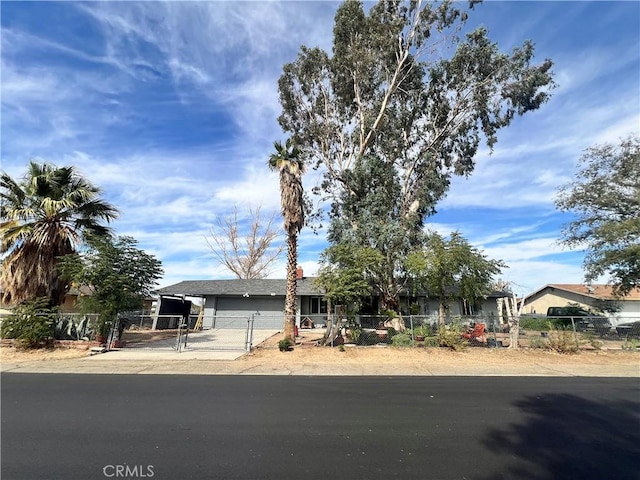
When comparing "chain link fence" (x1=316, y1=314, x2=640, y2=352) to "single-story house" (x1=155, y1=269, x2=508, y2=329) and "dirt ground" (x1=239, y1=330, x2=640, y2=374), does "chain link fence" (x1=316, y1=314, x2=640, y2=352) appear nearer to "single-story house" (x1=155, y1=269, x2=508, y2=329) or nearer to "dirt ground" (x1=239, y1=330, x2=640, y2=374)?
"dirt ground" (x1=239, y1=330, x2=640, y2=374)

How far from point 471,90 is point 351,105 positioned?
24.4ft

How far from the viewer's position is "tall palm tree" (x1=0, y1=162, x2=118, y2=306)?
1366 centimetres

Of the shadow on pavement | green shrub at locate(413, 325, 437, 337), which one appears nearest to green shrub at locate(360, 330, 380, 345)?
green shrub at locate(413, 325, 437, 337)

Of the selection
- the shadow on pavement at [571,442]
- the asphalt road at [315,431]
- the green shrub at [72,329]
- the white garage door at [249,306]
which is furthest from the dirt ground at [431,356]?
the white garage door at [249,306]

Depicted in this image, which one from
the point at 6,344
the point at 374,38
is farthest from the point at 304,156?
the point at 6,344

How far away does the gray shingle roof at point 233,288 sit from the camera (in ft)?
81.5

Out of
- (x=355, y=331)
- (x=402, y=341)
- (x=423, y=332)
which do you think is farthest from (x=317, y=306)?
(x=402, y=341)

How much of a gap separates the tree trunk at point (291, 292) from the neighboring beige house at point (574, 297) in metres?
30.0

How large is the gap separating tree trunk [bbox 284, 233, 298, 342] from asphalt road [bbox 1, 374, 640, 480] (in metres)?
6.84

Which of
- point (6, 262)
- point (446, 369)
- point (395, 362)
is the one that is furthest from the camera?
point (6, 262)

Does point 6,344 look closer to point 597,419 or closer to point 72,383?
point 72,383

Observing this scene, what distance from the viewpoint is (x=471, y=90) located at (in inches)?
843

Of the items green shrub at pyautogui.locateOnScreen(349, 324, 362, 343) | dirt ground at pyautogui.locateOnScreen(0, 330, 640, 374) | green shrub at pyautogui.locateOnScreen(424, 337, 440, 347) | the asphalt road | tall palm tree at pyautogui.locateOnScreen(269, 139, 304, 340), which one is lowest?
the asphalt road

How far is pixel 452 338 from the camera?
13.8m
